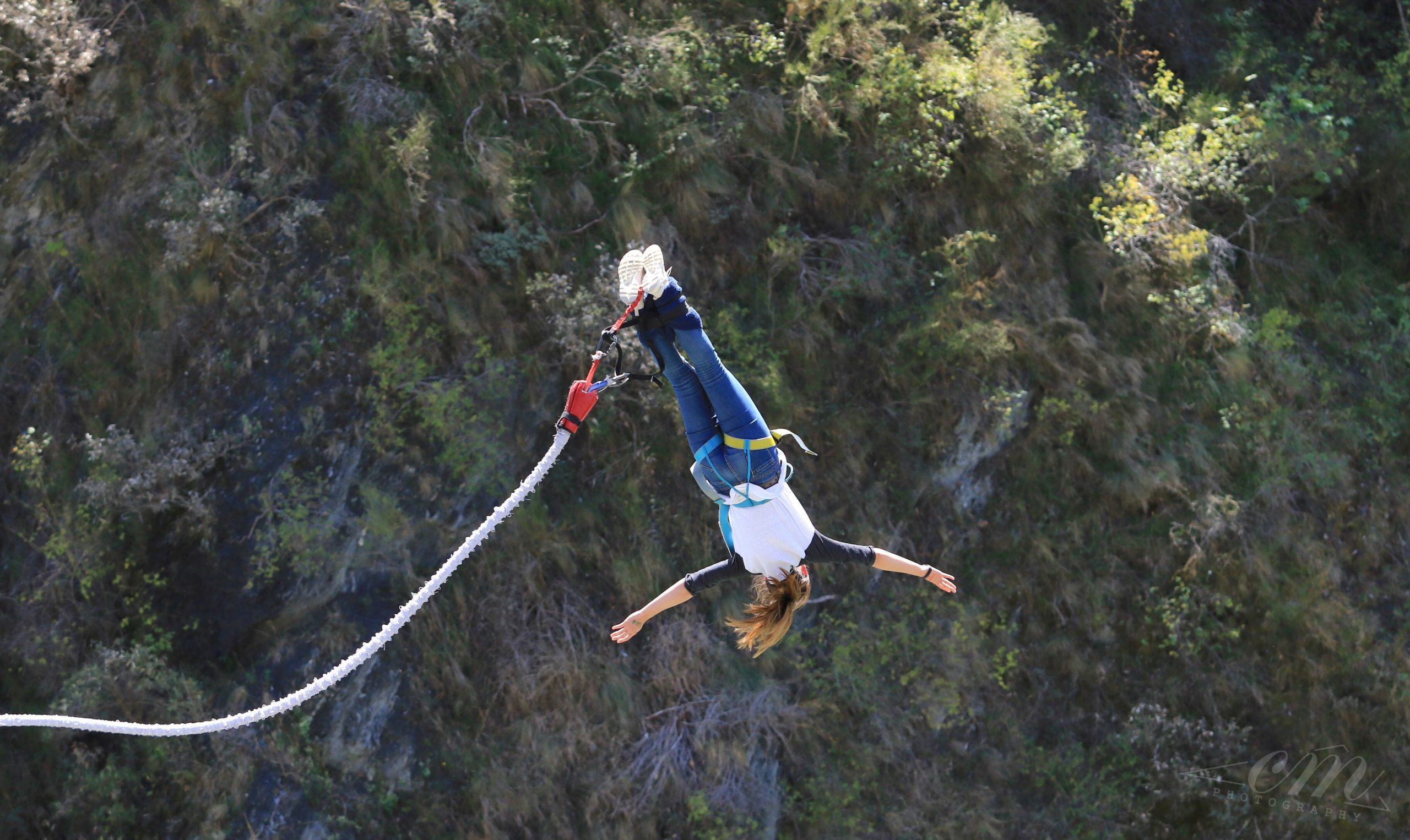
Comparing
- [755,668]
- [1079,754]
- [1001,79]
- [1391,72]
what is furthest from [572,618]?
[1391,72]


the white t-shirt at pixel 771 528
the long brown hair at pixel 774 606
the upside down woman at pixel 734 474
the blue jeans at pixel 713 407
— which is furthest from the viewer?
the long brown hair at pixel 774 606

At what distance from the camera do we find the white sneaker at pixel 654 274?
17.5 feet

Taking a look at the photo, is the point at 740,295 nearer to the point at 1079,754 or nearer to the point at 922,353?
the point at 922,353

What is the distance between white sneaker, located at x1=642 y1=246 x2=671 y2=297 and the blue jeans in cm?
20

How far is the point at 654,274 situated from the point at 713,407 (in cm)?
80

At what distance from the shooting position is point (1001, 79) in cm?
1055

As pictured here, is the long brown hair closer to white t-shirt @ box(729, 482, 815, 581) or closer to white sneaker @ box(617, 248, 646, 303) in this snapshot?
white t-shirt @ box(729, 482, 815, 581)

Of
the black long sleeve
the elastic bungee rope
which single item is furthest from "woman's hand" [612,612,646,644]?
the elastic bungee rope

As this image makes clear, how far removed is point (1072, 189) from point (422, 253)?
20.7ft

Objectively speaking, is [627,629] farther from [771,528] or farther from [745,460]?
[745,460]

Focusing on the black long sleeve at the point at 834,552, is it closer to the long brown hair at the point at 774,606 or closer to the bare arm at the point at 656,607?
the long brown hair at the point at 774,606

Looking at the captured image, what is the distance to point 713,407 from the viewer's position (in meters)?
5.76

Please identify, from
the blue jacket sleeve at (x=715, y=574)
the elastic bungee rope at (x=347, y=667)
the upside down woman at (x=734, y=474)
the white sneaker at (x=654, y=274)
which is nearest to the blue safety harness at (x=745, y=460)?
the upside down woman at (x=734, y=474)

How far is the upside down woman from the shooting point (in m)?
5.45
